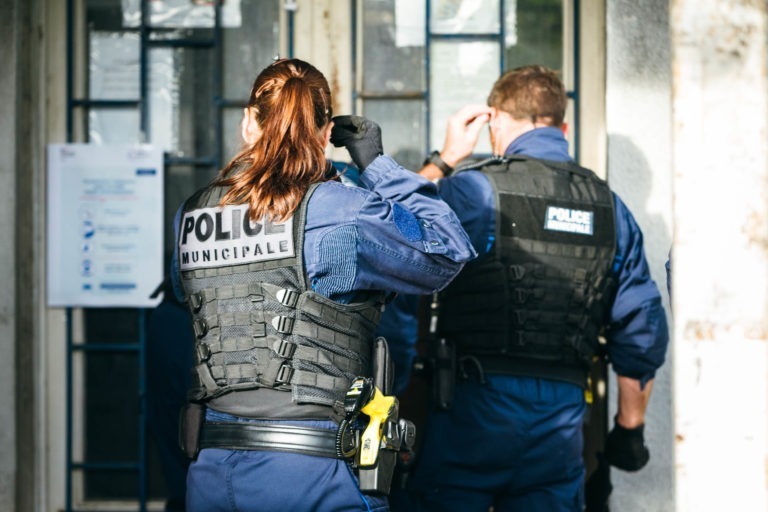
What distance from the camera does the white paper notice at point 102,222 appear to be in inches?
165

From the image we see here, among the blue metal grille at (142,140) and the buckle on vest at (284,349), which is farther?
the blue metal grille at (142,140)

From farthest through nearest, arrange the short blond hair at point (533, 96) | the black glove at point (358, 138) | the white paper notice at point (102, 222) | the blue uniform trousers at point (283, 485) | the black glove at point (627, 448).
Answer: the white paper notice at point (102, 222)
the black glove at point (627, 448)
the short blond hair at point (533, 96)
the black glove at point (358, 138)
the blue uniform trousers at point (283, 485)

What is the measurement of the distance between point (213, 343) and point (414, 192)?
2.08 ft

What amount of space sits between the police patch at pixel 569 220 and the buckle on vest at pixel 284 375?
125cm

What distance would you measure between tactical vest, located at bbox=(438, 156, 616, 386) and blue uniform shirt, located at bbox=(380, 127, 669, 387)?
54 millimetres

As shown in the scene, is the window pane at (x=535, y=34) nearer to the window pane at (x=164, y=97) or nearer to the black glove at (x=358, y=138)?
the window pane at (x=164, y=97)

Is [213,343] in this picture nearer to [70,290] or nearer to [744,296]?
[744,296]

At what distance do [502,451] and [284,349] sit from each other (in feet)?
3.67

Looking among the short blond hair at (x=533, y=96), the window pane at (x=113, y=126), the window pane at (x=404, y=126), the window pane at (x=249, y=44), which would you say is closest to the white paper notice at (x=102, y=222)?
the window pane at (x=113, y=126)

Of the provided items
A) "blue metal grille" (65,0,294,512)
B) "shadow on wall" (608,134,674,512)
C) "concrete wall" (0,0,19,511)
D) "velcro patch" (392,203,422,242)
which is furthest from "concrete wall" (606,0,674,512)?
"concrete wall" (0,0,19,511)

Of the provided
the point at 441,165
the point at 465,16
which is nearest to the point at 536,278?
the point at 441,165

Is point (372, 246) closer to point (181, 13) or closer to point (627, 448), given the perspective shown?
point (627, 448)

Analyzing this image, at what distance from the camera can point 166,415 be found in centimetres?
366

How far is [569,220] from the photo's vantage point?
3.35m
